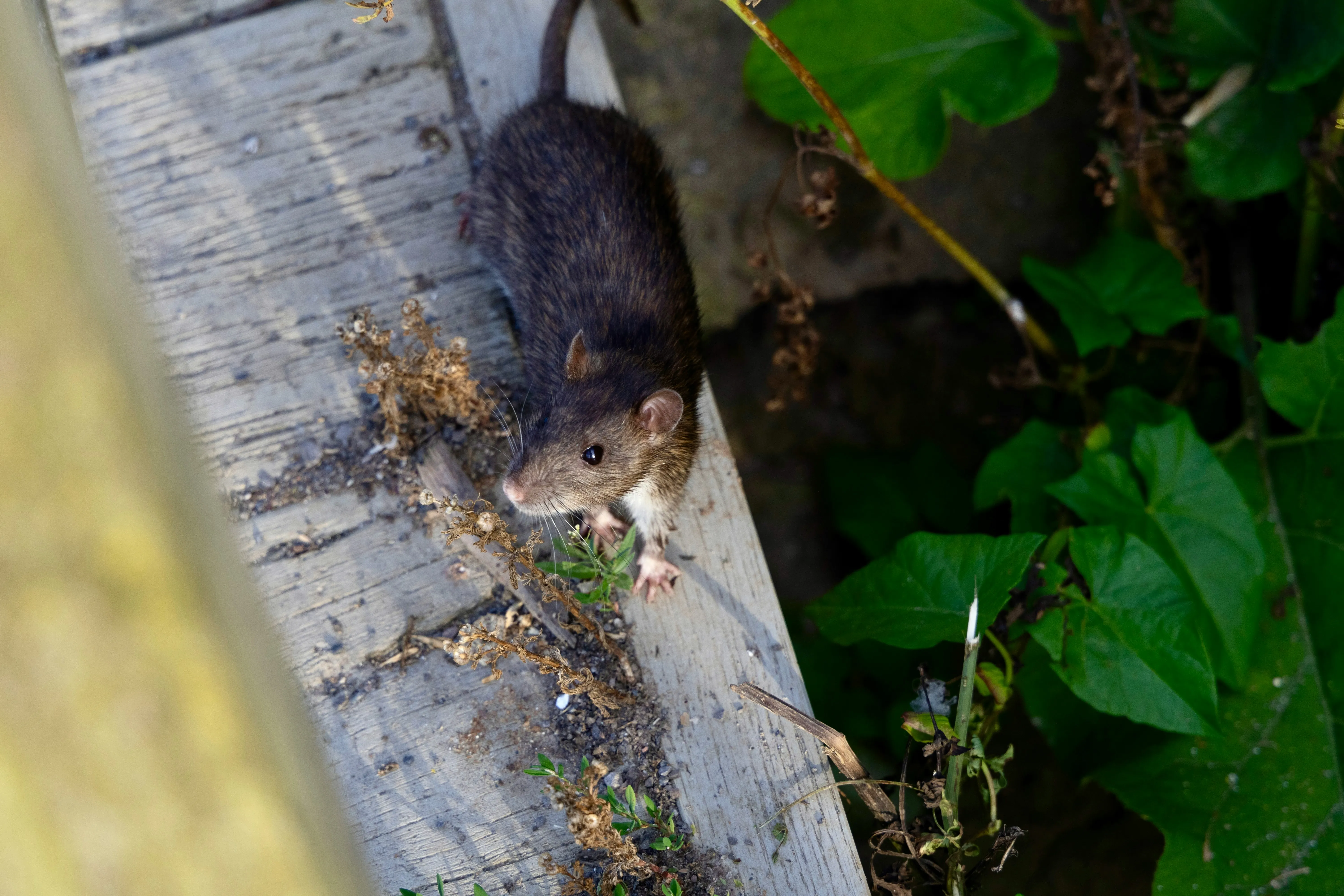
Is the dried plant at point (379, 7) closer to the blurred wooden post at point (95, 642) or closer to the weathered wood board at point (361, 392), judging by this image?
the weathered wood board at point (361, 392)

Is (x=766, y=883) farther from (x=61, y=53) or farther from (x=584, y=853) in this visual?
(x=61, y=53)

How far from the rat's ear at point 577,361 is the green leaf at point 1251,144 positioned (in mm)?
2554

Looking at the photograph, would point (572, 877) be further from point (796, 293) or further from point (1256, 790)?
point (1256, 790)

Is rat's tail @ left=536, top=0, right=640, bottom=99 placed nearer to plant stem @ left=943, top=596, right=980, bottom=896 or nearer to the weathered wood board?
the weathered wood board

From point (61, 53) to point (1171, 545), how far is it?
13.8 ft

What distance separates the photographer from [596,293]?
3162 mm

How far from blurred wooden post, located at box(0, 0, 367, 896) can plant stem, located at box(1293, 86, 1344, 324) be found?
620cm

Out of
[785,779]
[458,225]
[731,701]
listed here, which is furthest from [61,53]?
[785,779]

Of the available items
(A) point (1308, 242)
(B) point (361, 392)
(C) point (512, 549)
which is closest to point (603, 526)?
(C) point (512, 549)

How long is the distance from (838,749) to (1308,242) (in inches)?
126

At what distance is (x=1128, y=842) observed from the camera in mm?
4258

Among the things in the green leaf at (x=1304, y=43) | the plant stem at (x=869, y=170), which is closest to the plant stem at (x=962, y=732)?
the plant stem at (x=869, y=170)

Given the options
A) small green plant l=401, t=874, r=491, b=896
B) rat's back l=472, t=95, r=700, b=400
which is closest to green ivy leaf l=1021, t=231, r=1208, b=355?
rat's back l=472, t=95, r=700, b=400

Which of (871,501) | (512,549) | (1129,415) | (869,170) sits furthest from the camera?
(871,501)
